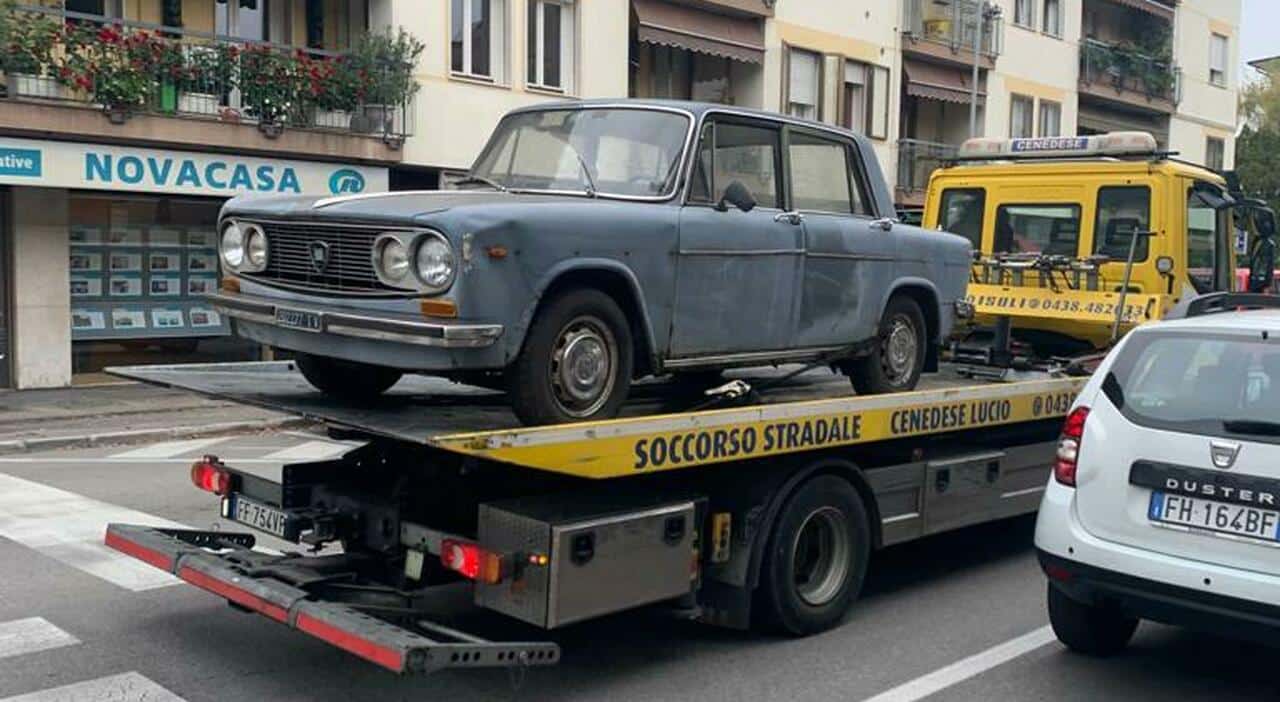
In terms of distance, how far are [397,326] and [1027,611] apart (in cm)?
376

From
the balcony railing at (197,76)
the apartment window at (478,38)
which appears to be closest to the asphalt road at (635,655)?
the balcony railing at (197,76)

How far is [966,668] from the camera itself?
228 inches

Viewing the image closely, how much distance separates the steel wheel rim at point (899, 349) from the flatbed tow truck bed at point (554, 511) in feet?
1.51

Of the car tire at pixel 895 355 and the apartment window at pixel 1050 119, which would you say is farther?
the apartment window at pixel 1050 119

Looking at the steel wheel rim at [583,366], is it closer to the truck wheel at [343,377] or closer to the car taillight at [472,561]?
the car taillight at [472,561]

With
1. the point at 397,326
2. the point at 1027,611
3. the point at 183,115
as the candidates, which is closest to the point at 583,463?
the point at 397,326

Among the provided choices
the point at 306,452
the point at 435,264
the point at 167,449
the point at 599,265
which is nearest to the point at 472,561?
the point at 435,264

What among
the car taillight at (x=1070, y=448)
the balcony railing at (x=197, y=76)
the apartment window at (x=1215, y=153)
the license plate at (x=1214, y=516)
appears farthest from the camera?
the apartment window at (x=1215, y=153)

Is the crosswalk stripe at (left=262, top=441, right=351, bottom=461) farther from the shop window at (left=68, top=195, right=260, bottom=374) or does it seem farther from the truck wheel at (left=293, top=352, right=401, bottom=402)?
the truck wheel at (left=293, top=352, right=401, bottom=402)

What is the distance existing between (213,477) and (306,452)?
659 centimetres

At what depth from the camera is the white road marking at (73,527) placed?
711cm

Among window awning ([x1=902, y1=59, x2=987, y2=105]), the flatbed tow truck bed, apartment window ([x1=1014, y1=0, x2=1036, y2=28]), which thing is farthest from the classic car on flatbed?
apartment window ([x1=1014, y1=0, x2=1036, y2=28])

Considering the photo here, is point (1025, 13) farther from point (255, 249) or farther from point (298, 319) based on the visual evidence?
point (298, 319)

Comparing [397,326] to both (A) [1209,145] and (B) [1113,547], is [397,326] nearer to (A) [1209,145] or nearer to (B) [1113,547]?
(B) [1113,547]
